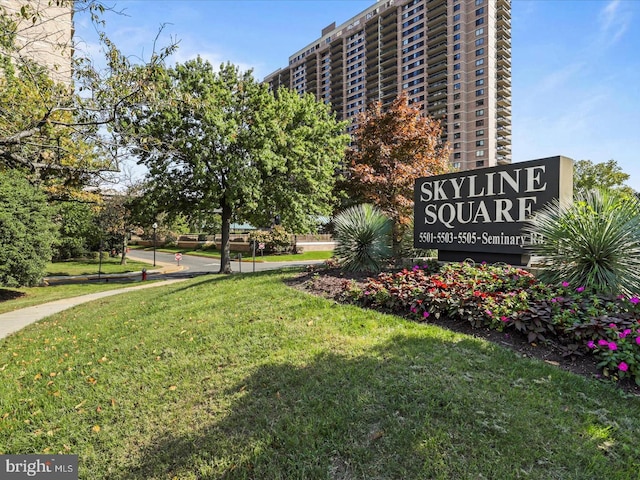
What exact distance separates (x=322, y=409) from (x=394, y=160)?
450 inches

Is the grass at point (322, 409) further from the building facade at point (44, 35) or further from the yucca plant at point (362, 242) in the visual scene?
the building facade at point (44, 35)

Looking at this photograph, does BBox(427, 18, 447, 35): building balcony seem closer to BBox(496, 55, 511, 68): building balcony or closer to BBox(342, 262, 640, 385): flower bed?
BBox(496, 55, 511, 68): building balcony

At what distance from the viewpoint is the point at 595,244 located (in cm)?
480

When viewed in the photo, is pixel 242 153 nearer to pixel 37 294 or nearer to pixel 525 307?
pixel 37 294

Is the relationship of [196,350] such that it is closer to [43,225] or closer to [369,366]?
[369,366]

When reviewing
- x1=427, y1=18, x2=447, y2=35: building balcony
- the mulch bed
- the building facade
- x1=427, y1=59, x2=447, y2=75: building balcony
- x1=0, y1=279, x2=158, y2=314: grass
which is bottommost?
x1=0, y1=279, x2=158, y2=314: grass

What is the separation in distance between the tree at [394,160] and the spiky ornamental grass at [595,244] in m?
6.47

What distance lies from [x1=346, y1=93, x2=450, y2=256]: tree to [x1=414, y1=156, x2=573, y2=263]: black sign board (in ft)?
13.8

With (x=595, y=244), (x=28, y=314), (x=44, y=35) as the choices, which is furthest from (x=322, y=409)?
(x=28, y=314)

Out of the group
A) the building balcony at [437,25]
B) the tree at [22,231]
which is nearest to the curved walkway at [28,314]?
the tree at [22,231]

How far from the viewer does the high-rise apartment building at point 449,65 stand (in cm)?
6875

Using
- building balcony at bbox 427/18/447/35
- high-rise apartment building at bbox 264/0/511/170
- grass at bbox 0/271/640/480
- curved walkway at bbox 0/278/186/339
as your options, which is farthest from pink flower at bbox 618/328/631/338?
building balcony at bbox 427/18/447/35

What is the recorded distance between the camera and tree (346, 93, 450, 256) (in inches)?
490

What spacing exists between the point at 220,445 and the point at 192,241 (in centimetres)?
5372
